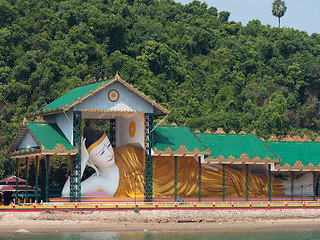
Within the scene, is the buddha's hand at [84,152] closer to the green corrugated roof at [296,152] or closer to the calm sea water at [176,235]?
the calm sea water at [176,235]

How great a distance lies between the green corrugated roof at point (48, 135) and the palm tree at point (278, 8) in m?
75.2

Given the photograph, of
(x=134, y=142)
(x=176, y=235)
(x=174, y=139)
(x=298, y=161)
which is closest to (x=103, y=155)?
(x=134, y=142)

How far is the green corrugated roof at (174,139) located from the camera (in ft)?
176

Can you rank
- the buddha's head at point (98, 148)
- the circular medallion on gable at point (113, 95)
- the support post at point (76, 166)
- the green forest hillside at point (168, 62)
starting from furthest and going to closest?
Answer: the green forest hillside at point (168, 62) → the buddha's head at point (98, 148) → the circular medallion on gable at point (113, 95) → the support post at point (76, 166)

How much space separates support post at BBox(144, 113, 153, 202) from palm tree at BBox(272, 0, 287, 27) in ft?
237

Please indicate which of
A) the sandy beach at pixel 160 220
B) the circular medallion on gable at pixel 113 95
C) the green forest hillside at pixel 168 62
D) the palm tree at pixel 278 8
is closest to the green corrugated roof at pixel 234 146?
the sandy beach at pixel 160 220

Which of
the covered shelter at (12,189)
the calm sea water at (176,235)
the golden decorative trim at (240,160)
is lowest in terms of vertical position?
the calm sea water at (176,235)

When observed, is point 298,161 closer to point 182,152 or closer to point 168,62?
point 182,152

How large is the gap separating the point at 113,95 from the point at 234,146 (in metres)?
12.6

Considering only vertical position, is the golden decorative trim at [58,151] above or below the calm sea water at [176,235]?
above

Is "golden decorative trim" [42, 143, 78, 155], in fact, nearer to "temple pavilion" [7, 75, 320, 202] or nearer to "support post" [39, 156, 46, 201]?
"temple pavilion" [7, 75, 320, 202]

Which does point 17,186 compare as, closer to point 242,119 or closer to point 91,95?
point 91,95

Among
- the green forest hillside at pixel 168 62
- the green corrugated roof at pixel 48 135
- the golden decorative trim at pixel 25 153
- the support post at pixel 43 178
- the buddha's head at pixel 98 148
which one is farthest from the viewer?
the green forest hillside at pixel 168 62

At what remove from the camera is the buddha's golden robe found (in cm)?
5397
